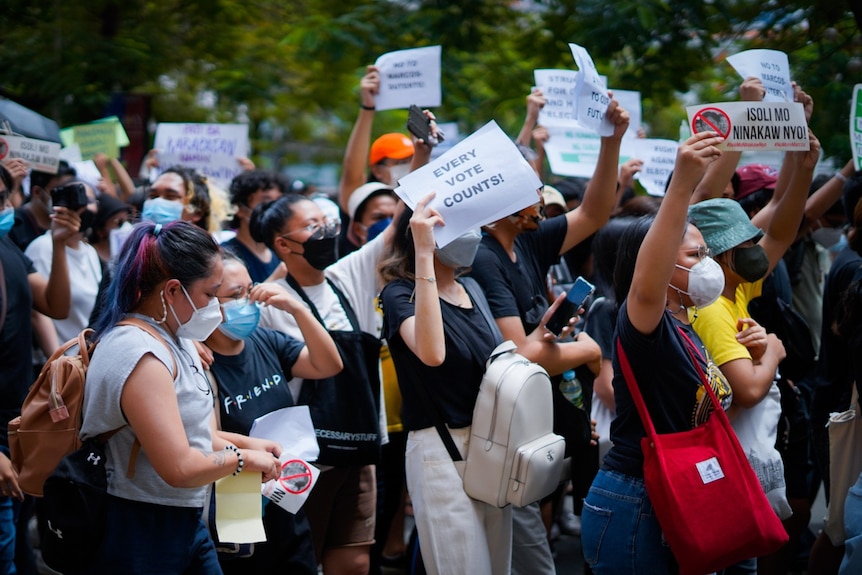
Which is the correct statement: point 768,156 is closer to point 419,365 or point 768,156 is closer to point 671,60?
point 671,60

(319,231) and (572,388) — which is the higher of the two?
(319,231)

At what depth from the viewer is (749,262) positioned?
4.03 meters

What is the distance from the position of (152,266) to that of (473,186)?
1.32m

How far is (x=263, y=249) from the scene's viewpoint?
6160 millimetres

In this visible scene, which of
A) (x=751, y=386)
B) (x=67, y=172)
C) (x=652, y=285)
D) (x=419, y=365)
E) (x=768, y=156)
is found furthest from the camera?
(x=768, y=156)

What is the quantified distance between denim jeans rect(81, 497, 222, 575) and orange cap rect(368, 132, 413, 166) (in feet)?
13.7

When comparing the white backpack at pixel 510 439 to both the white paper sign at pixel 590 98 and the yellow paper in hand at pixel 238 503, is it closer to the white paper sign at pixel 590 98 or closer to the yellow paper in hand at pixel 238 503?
the yellow paper in hand at pixel 238 503

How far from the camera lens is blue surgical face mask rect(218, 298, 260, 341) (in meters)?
3.93

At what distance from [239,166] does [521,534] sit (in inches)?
187

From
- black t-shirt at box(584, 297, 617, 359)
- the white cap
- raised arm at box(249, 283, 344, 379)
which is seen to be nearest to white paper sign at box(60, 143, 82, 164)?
the white cap

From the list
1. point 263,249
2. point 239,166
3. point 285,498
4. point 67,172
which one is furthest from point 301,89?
point 285,498

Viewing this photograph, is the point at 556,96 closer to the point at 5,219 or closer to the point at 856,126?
the point at 856,126

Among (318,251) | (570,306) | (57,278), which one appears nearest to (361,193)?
(318,251)

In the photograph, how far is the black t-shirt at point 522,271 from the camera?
172 inches
